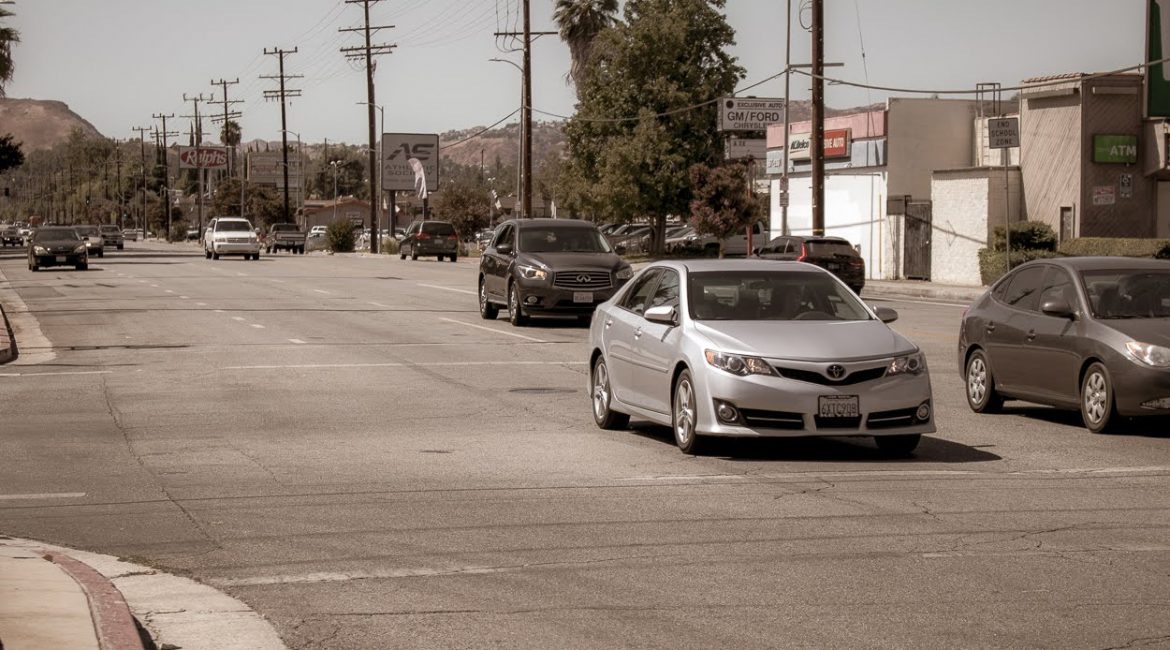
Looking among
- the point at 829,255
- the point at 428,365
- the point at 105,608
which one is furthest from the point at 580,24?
the point at 105,608

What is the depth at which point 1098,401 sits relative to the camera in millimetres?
13664

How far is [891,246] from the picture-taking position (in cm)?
5222

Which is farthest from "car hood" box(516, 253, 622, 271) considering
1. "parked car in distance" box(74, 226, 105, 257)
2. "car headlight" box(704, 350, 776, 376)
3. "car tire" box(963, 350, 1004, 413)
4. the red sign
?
"parked car in distance" box(74, 226, 105, 257)

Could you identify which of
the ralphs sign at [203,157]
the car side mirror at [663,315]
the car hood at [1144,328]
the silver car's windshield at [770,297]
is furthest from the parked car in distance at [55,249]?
the ralphs sign at [203,157]

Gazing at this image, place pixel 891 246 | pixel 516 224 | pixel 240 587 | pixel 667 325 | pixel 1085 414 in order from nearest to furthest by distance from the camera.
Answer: pixel 240 587 → pixel 667 325 → pixel 1085 414 → pixel 516 224 → pixel 891 246

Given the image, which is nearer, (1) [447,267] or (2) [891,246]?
(2) [891,246]

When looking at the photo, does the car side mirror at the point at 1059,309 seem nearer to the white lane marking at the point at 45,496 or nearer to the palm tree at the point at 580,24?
the white lane marking at the point at 45,496

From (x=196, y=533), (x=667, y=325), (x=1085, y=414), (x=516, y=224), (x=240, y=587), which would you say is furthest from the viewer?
(x=516, y=224)

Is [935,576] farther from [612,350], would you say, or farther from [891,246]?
[891,246]

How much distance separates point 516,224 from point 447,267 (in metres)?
33.2

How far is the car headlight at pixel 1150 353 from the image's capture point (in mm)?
13078

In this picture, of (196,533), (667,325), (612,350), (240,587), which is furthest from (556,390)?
(240,587)

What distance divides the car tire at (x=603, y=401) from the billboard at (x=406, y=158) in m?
94.9

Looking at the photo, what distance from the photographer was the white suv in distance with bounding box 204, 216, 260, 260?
223 ft
